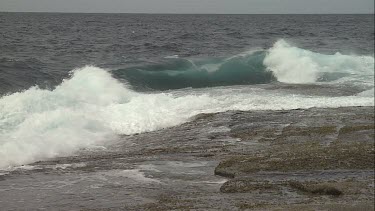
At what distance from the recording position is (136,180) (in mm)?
11320

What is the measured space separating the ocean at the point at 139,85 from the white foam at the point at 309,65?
7 cm

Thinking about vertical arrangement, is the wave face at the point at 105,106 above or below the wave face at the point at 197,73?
below

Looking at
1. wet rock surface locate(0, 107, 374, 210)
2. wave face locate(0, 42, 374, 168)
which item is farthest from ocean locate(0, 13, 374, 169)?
wet rock surface locate(0, 107, 374, 210)

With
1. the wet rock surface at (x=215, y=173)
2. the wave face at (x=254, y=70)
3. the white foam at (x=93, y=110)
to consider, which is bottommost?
the wet rock surface at (x=215, y=173)

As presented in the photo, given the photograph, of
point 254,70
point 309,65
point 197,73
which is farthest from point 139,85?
point 309,65

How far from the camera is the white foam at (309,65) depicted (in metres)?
34.3

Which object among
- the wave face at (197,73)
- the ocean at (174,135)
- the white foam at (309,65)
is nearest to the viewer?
the ocean at (174,135)

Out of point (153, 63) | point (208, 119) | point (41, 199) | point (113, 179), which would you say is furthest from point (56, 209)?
point (153, 63)

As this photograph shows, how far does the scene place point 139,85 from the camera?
95.8 ft

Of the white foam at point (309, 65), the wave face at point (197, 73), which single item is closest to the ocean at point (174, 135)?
the wave face at point (197, 73)

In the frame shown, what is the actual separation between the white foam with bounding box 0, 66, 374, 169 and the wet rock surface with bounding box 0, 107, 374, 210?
1168mm

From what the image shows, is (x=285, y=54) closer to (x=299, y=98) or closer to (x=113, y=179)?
(x=299, y=98)

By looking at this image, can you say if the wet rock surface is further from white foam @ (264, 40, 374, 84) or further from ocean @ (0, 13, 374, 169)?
white foam @ (264, 40, 374, 84)

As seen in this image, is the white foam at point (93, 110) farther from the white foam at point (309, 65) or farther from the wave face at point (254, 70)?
the white foam at point (309, 65)
